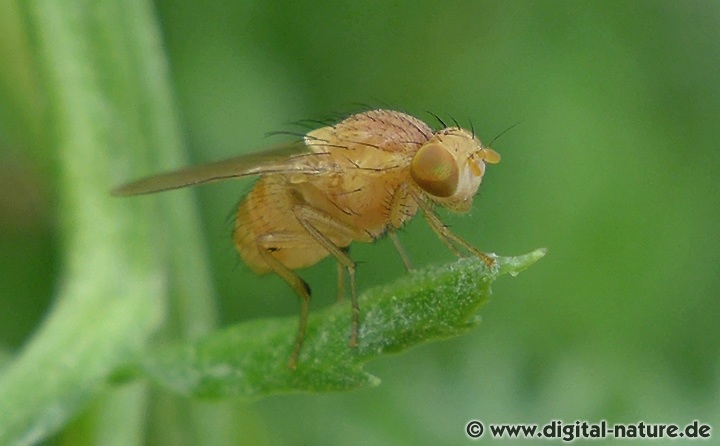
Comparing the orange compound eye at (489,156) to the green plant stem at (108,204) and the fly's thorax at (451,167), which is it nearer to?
the fly's thorax at (451,167)

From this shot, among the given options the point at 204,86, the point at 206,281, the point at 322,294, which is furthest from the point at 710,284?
the point at 204,86

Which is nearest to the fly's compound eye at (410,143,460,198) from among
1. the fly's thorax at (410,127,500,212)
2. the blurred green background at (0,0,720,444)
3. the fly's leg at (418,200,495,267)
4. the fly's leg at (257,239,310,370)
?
the fly's thorax at (410,127,500,212)

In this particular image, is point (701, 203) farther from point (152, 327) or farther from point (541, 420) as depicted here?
point (152, 327)
